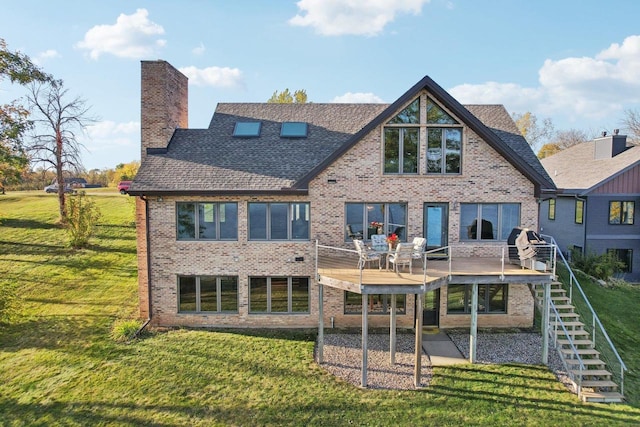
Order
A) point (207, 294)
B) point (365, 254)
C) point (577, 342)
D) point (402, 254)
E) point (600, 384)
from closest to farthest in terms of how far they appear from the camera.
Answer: point (600, 384) < point (577, 342) < point (402, 254) < point (365, 254) < point (207, 294)

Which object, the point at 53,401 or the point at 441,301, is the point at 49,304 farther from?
the point at 441,301

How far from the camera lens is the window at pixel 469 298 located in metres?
14.2

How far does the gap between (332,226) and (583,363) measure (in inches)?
325

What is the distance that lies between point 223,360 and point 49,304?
371 inches

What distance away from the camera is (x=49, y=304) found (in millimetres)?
16125

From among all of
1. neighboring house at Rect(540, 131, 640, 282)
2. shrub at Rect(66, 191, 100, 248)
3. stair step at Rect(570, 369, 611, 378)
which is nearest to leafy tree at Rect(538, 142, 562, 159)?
neighboring house at Rect(540, 131, 640, 282)

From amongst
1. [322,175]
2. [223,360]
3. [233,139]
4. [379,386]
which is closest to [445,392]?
[379,386]

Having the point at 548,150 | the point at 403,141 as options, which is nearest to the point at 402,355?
the point at 403,141

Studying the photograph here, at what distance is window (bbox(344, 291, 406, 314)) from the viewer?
1416 cm

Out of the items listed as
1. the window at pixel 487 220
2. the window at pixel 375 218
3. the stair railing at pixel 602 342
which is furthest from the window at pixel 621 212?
the window at pixel 375 218

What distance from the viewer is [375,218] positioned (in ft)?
46.1

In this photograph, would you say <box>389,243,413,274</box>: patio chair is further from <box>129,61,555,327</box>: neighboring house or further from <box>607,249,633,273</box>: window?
<box>607,249,633,273</box>: window

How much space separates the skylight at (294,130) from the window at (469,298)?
835 centimetres

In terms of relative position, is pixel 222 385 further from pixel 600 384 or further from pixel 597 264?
pixel 597 264
